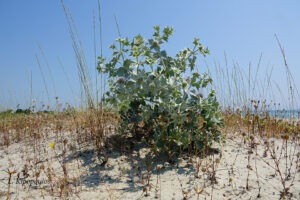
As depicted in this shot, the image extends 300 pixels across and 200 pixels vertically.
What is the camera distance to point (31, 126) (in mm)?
5363

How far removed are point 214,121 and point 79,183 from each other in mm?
1551

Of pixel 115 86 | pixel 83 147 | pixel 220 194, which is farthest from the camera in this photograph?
pixel 83 147

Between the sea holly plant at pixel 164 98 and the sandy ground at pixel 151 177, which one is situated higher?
the sea holly plant at pixel 164 98

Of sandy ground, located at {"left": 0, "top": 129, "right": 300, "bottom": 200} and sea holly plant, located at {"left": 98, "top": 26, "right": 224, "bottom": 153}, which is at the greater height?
sea holly plant, located at {"left": 98, "top": 26, "right": 224, "bottom": 153}

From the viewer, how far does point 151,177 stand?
3.04 m

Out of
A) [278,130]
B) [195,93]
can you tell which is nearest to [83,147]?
[195,93]

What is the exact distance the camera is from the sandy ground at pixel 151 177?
2713mm

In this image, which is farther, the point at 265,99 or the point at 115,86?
the point at 265,99

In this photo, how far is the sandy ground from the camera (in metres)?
2.71

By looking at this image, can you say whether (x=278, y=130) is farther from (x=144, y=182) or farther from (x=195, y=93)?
(x=144, y=182)

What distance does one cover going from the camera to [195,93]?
337 cm

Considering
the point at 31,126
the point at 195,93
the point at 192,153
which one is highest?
the point at 195,93

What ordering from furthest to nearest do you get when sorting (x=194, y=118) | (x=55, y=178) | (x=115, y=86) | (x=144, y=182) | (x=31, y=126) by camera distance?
(x=31, y=126) < (x=115, y=86) < (x=194, y=118) < (x=55, y=178) < (x=144, y=182)

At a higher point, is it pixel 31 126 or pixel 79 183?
pixel 31 126
